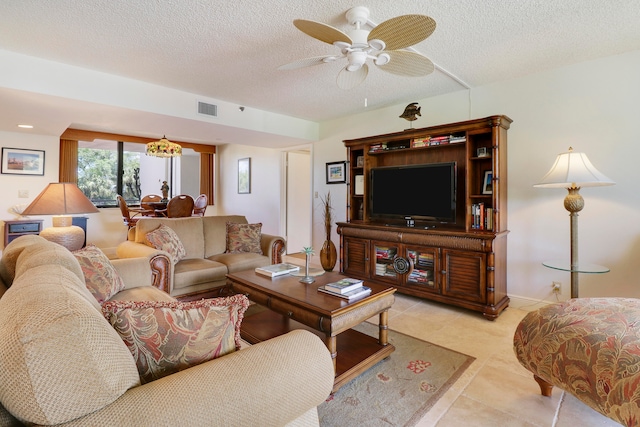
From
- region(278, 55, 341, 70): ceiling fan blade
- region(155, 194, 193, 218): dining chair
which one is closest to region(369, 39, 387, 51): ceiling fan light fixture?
region(278, 55, 341, 70): ceiling fan blade

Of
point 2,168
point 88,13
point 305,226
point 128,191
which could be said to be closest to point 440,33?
point 88,13

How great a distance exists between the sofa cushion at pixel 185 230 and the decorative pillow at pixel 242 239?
333 mm

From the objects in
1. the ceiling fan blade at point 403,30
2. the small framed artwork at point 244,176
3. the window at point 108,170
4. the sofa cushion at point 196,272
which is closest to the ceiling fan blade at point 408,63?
the ceiling fan blade at point 403,30

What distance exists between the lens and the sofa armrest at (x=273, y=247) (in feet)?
12.5

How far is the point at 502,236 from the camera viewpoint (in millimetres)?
3100

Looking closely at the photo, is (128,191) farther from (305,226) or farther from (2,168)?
(305,226)

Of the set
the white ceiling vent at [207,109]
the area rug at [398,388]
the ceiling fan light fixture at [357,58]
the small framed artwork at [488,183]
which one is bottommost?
the area rug at [398,388]

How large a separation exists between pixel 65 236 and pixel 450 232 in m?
3.63

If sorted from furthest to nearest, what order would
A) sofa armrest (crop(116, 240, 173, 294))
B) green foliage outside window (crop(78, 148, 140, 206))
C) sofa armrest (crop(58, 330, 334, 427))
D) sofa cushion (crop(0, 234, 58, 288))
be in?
1. green foliage outside window (crop(78, 148, 140, 206))
2. sofa armrest (crop(116, 240, 173, 294))
3. sofa cushion (crop(0, 234, 58, 288))
4. sofa armrest (crop(58, 330, 334, 427))

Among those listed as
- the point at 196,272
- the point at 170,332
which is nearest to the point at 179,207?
the point at 196,272

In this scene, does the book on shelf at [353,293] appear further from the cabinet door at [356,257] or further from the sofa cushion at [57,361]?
the cabinet door at [356,257]

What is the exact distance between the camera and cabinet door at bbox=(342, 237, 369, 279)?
3852mm

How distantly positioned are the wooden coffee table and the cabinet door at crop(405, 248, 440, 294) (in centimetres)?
122

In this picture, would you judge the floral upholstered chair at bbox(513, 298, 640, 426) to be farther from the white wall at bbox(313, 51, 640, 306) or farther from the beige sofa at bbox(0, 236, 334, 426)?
the white wall at bbox(313, 51, 640, 306)
